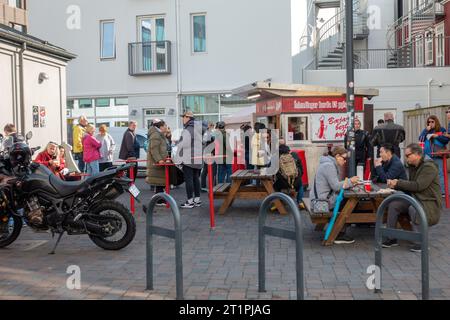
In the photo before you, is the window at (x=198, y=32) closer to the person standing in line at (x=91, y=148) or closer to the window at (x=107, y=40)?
the window at (x=107, y=40)

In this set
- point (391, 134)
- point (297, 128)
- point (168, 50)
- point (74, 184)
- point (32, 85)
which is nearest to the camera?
point (74, 184)

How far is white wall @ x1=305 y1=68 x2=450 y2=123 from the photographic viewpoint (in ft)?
73.7

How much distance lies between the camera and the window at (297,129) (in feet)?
46.1

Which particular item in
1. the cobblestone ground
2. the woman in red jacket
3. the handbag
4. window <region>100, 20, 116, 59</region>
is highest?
window <region>100, 20, 116, 59</region>

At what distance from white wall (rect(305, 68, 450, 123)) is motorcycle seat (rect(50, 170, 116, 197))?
16.3 m

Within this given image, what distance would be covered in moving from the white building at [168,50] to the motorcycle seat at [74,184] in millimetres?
16327

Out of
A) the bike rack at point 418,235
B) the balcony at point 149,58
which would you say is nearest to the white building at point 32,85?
the bike rack at point 418,235

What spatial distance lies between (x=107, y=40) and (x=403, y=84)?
12144 millimetres

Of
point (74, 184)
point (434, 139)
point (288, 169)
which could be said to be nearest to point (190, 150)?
point (288, 169)

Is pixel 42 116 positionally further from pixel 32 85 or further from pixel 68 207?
pixel 68 207

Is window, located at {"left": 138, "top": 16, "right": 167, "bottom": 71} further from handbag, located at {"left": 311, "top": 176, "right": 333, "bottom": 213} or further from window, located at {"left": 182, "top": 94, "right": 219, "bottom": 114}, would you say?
handbag, located at {"left": 311, "top": 176, "right": 333, "bottom": 213}

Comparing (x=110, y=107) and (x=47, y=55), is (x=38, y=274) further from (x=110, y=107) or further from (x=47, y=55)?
(x=110, y=107)

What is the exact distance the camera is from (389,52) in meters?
24.9

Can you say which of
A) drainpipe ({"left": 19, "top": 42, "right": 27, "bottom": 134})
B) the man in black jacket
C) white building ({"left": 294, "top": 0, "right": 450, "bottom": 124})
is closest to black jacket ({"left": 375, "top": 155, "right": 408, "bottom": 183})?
the man in black jacket
